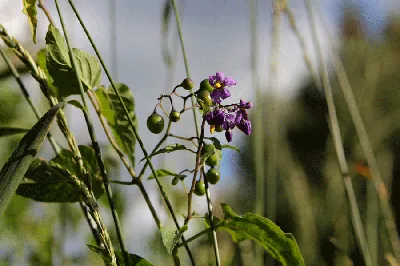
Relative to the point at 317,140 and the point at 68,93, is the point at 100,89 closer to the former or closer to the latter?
the point at 68,93

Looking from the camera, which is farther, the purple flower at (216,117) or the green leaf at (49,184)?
the green leaf at (49,184)

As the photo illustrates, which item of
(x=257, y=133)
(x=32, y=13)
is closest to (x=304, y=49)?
(x=257, y=133)

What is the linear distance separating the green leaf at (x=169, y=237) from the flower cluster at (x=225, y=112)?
0.39 ft

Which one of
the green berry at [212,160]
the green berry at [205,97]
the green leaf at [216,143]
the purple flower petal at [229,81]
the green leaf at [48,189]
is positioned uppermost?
the purple flower petal at [229,81]

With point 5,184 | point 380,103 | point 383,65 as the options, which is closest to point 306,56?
point 5,184

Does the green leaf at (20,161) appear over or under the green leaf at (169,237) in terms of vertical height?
over

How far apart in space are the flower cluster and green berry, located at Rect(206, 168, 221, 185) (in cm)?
6

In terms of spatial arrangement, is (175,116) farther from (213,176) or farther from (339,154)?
(339,154)

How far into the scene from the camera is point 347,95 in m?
1.07

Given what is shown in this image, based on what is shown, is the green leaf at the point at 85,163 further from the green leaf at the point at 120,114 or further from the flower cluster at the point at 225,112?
the flower cluster at the point at 225,112

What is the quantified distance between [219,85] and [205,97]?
1.8 inches

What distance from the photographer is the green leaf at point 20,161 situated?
0.50m

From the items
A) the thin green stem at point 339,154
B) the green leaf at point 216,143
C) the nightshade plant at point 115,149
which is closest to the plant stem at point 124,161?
the nightshade plant at point 115,149

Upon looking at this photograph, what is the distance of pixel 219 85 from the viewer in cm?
67
